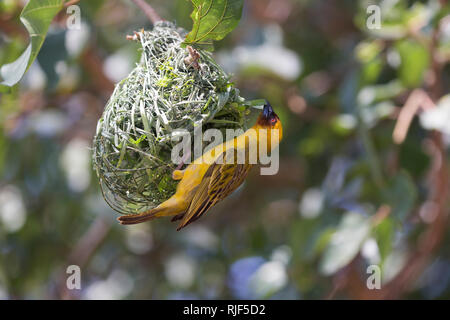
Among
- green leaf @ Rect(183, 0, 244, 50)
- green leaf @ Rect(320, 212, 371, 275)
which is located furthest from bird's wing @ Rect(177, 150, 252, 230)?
green leaf @ Rect(320, 212, 371, 275)

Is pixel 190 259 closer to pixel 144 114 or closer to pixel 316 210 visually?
pixel 316 210

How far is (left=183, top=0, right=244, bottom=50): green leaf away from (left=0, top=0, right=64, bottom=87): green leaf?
41 cm

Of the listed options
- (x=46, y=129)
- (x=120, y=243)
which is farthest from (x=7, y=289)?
(x=46, y=129)

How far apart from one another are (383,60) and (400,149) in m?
0.50

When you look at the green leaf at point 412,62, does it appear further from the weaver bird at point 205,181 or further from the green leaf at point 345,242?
the weaver bird at point 205,181

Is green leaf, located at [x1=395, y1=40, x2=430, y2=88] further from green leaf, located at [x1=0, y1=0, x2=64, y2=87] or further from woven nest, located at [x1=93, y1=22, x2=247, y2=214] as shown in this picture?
green leaf, located at [x1=0, y1=0, x2=64, y2=87]

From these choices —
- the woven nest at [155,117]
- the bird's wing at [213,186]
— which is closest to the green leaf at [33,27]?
the woven nest at [155,117]

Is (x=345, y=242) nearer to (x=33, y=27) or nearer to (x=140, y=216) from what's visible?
(x=140, y=216)

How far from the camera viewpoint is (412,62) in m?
2.52

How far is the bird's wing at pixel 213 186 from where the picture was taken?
4.65 feet

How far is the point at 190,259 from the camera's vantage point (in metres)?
3.56

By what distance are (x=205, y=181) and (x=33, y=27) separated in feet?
2.12

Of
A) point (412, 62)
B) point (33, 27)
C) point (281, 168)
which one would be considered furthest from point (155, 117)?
point (281, 168)

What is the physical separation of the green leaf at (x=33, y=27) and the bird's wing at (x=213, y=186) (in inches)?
22.7
